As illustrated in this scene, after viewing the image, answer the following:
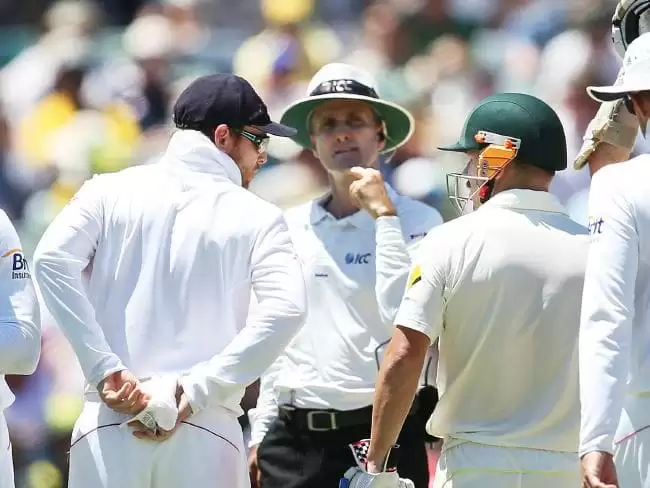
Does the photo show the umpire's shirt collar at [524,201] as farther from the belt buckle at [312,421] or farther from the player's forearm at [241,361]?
the belt buckle at [312,421]

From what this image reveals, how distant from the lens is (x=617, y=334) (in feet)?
9.76

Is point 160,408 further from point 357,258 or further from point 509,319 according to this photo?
point 357,258

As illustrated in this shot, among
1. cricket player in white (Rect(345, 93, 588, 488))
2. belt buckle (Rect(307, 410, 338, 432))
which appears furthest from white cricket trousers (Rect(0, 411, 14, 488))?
belt buckle (Rect(307, 410, 338, 432))

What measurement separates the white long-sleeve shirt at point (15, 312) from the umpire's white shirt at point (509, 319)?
3.41ft

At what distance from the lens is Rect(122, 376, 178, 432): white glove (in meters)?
3.72

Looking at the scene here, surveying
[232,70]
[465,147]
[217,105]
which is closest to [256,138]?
[217,105]

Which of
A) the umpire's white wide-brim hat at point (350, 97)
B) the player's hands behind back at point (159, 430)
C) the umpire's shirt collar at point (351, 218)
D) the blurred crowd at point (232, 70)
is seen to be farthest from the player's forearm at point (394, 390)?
the blurred crowd at point (232, 70)

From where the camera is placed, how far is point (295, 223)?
520cm

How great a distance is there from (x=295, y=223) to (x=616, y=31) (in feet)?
5.18

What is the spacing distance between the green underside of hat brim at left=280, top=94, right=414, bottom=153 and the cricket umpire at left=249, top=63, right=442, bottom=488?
0.01 meters

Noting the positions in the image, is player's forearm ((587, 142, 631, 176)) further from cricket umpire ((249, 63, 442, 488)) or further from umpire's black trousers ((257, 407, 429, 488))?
umpire's black trousers ((257, 407, 429, 488))

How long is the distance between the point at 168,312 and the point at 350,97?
163 cm

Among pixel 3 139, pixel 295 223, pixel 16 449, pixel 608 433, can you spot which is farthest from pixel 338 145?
pixel 3 139

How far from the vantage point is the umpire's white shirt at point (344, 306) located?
4.69m
